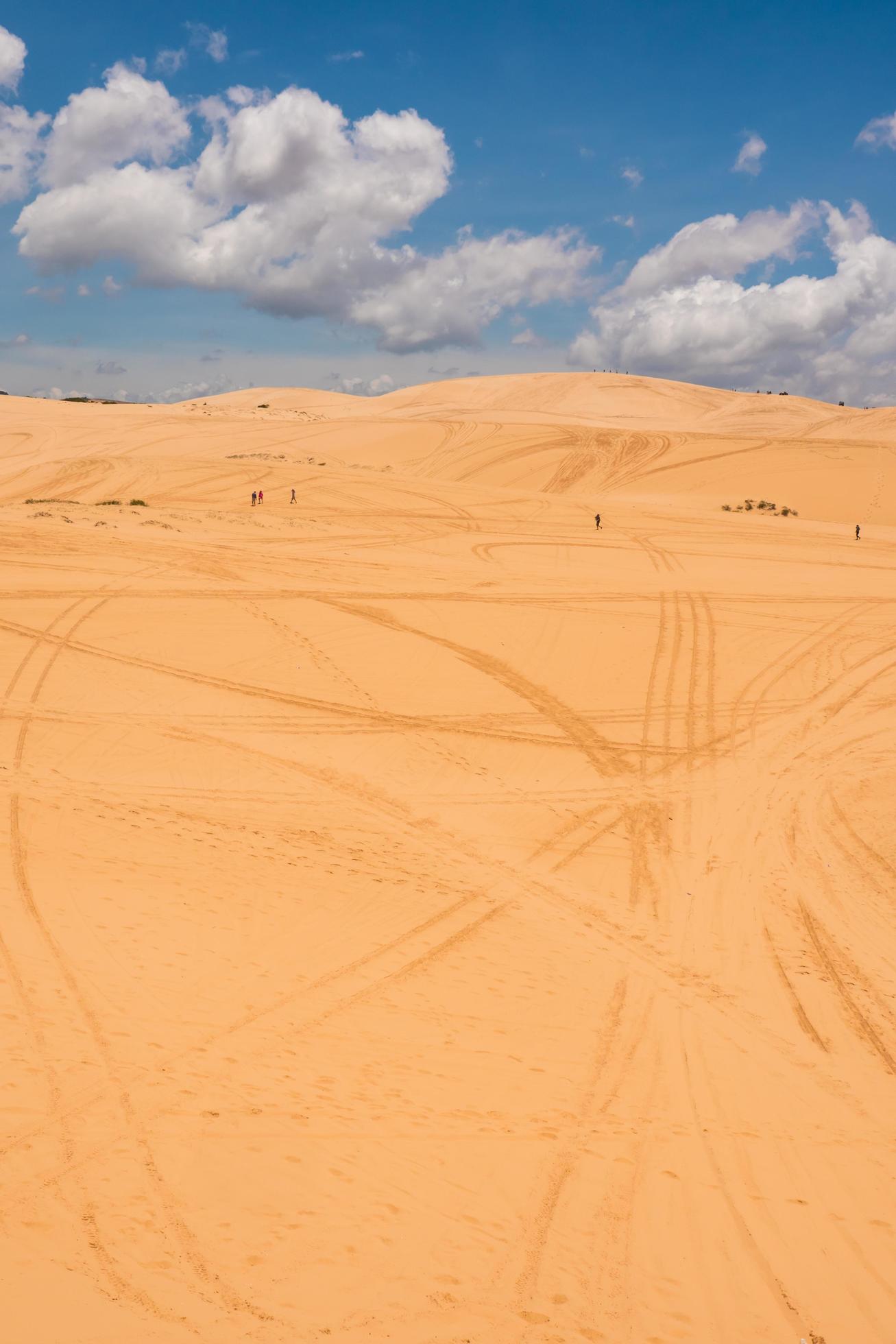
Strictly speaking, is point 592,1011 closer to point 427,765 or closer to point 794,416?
point 427,765

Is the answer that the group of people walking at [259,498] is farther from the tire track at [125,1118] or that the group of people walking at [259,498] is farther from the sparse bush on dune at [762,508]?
the tire track at [125,1118]

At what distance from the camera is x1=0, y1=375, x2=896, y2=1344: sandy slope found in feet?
13.3

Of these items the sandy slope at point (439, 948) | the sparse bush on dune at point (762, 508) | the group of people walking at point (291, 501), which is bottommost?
the sandy slope at point (439, 948)

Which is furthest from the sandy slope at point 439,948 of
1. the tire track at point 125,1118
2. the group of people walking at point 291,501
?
the group of people walking at point 291,501

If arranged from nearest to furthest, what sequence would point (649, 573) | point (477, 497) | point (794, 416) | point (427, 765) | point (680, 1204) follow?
point (680, 1204)
point (427, 765)
point (649, 573)
point (477, 497)
point (794, 416)

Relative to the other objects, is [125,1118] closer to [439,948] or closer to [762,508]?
[439,948]

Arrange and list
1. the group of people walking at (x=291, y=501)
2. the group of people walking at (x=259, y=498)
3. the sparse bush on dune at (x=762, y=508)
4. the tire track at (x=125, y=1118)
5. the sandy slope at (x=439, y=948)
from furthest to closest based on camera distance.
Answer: the sparse bush on dune at (x=762, y=508)
the group of people walking at (x=259, y=498)
the group of people walking at (x=291, y=501)
the sandy slope at (x=439, y=948)
the tire track at (x=125, y=1118)

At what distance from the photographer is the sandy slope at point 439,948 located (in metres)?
4.06

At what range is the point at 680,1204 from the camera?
4.79m

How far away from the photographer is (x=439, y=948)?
7.66 metres

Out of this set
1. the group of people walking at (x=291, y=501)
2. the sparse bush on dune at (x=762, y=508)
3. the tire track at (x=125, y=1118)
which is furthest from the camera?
the sparse bush on dune at (x=762, y=508)

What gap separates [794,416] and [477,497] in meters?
39.1

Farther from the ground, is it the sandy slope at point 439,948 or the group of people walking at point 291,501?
the group of people walking at point 291,501

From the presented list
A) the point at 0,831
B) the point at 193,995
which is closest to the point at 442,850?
the point at 193,995
